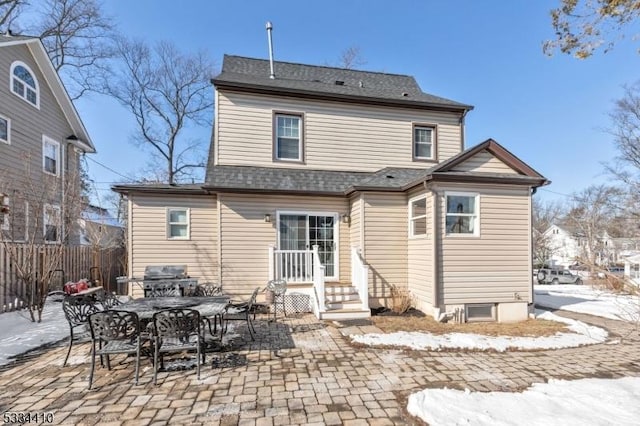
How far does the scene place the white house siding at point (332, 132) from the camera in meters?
9.17

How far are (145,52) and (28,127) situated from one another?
12104mm

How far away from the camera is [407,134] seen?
1024cm

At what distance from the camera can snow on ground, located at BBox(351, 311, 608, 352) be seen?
17.5ft

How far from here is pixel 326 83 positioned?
1109 centimetres

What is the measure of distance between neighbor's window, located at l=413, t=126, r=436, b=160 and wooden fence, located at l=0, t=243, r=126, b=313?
10.4 meters

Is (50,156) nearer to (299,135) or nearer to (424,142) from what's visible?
(299,135)

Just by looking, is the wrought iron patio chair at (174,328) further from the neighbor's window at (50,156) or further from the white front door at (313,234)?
the neighbor's window at (50,156)

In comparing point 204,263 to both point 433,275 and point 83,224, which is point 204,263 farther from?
point 83,224

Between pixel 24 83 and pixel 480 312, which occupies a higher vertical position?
pixel 24 83

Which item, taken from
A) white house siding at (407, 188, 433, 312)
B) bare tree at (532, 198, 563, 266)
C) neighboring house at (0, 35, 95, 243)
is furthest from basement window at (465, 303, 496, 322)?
bare tree at (532, 198, 563, 266)

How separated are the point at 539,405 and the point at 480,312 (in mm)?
4519

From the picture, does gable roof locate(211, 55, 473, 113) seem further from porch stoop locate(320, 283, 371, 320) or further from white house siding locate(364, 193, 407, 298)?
porch stoop locate(320, 283, 371, 320)

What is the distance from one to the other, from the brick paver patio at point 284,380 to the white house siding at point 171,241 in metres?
3.29

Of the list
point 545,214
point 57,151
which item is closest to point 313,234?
point 57,151
